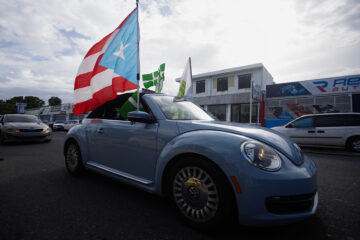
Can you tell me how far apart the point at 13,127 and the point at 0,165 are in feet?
14.9

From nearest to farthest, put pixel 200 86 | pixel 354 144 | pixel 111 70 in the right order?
1. pixel 111 70
2. pixel 354 144
3. pixel 200 86

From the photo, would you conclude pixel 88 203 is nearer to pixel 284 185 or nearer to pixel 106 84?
pixel 106 84

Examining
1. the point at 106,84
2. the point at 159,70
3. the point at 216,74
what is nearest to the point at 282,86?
the point at 216,74

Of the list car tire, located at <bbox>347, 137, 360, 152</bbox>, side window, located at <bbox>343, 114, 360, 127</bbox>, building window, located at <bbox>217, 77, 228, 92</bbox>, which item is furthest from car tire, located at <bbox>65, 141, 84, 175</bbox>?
building window, located at <bbox>217, 77, 228, 92</bbox>

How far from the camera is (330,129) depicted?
759 centimetres

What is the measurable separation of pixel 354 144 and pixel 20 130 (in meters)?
13.1

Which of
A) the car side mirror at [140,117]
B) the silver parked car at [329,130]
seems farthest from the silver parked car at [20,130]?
the silver parked car at [329,130]

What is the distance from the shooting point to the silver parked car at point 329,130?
23.7 feet

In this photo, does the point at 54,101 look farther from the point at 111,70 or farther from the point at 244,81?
the point at 111,70

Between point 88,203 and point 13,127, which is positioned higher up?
point 13,127

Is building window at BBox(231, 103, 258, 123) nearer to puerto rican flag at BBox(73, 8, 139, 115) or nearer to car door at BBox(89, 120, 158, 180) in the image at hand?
puerto rican flag at BBox(73, 8, 139, 115)

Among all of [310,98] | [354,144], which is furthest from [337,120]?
[310,98]

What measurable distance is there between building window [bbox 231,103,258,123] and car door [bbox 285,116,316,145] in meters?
9.59

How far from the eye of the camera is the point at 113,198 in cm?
254
